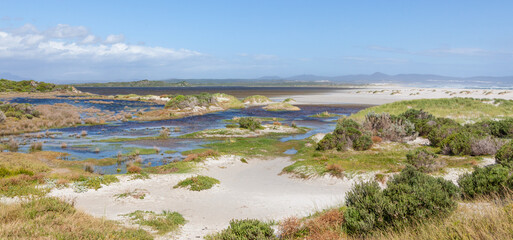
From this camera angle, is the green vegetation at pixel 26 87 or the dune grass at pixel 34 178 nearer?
the dune grass at pixel 34 178

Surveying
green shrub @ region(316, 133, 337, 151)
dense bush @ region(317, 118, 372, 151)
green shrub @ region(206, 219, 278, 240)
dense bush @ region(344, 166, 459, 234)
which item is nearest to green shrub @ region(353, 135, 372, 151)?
dense bush @ region(317, 118, 372, 151)

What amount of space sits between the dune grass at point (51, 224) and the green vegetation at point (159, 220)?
81cm

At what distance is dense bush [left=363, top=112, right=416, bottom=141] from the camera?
26.6 m

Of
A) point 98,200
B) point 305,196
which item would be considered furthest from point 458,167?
point 98,200

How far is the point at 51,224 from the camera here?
24.3 ft

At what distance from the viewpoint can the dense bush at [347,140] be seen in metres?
23.6

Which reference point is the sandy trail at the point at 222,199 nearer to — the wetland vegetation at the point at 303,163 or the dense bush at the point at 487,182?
the wetland vegetation at the point at 303,163

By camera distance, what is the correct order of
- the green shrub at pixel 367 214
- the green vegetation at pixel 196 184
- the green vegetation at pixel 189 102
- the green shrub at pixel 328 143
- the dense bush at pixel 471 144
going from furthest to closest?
the green vegetation at pixel 189 102, the green shrub at pixel 328 143, the dense bush at pixel 471 144, the green vegetation at pixel 196 184, the green shrub at pixel 367 214

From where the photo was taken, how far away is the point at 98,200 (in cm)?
1334

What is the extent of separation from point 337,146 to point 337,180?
25.3 ft

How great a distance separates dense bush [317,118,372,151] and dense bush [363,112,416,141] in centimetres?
314

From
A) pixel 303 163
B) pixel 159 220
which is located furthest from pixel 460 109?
pixel 159 220

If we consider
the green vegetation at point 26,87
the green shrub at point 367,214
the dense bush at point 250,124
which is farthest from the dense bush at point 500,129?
the green vegetation at point 26,87

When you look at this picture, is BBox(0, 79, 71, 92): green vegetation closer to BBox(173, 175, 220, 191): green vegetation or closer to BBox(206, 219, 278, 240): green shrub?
BBox(173, 175, 220, 191): green vegetation
